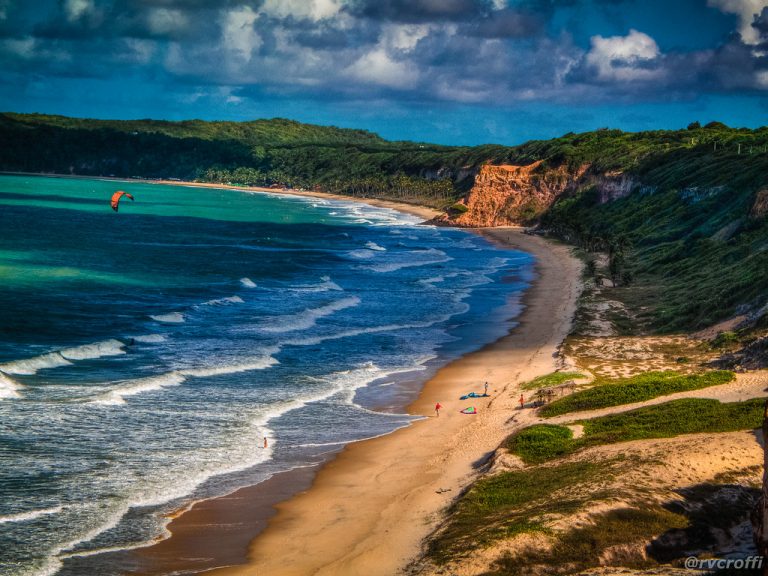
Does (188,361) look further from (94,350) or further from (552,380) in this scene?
(552,380)

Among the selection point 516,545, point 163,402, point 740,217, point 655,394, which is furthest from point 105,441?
point 740,217

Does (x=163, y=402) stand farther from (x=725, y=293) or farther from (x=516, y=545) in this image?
(x=725, y=293)

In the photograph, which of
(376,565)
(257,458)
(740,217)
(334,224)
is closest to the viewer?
(376,565)

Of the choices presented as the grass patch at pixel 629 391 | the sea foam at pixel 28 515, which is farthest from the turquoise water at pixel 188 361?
the grass patch at pixel 629 391

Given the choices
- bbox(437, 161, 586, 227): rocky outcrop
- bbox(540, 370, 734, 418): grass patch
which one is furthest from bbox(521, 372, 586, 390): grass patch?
bbox(437, 161, 586, 227): rocky outcrop

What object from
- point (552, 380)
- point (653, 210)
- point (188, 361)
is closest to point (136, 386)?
point (188, 361)

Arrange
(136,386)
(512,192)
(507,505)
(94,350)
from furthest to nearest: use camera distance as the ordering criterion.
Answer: (512,192) < (94,350) < (136,386) < (507,505)

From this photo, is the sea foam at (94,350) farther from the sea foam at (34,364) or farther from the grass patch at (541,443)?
the grass patch at (541,443)

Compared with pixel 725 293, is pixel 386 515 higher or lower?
lower
